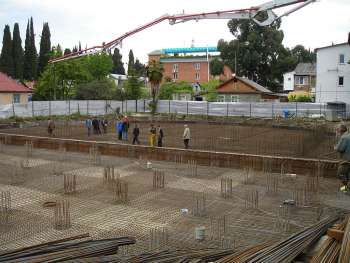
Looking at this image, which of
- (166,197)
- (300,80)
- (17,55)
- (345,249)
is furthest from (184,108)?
(345,249)

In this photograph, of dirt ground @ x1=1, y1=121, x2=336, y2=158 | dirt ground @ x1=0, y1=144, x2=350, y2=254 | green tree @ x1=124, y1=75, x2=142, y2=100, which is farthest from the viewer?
green tree @ x1=124, y1=75, x2=142, y2=100

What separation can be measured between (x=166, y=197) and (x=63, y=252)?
17.7ft

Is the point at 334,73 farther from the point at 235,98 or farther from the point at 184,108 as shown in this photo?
the point at 184,108

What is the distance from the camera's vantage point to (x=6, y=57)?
2141 inches

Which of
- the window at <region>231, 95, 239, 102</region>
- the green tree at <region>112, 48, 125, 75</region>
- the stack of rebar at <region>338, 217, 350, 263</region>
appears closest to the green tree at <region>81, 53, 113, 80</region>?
the window at <region>231, 95, 239, 102</region>

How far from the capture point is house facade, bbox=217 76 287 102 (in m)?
42.8

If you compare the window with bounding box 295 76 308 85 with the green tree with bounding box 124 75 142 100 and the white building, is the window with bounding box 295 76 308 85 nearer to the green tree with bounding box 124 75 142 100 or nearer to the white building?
the white building

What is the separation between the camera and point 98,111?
120ft

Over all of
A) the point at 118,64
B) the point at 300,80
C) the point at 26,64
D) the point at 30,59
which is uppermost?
the point at 118,64

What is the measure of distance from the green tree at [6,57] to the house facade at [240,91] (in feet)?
90.3

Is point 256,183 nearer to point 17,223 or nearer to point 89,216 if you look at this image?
point 89,216

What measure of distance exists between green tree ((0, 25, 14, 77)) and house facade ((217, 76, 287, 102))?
90.3 feet

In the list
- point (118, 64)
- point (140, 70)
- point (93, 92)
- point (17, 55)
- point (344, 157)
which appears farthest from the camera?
point (118, 64)

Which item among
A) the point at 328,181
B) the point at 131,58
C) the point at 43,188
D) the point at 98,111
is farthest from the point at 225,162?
the point at 131,58
